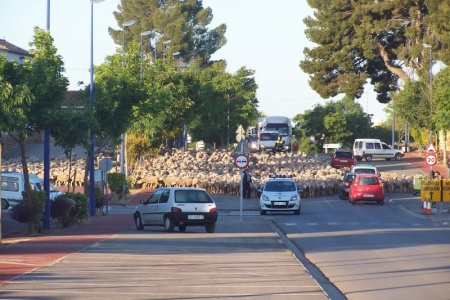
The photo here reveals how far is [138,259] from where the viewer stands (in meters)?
20.2

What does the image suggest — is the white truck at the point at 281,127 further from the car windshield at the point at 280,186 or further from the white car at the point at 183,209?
the white car at the point at 183,209

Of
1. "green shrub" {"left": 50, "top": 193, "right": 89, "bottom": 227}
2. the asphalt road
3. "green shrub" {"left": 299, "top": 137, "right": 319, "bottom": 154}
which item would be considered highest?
"green shrub" {"left": 299, "top": 137, "right": 319, "bottom": 154}

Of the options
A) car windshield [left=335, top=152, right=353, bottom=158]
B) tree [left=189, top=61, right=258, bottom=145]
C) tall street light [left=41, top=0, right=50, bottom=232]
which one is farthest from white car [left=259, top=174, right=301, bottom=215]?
tree [left=189, top=61, right=258, bottom=145]

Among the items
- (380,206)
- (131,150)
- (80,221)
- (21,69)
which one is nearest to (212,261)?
(21,69)

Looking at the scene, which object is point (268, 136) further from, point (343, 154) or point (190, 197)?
point (190, 197)

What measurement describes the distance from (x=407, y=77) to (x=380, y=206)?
36.7m

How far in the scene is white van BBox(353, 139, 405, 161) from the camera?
84688 millimetres

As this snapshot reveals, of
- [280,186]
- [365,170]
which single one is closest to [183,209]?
[280,186]

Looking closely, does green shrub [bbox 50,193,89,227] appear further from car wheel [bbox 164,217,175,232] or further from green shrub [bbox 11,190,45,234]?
car wheel [bbox 164,217,175,232]

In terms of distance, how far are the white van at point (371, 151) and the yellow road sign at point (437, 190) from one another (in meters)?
43.1

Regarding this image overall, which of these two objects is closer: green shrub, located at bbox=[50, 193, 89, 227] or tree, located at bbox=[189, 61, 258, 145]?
green shrub, located at bbox=[50, 193, 89, 227]

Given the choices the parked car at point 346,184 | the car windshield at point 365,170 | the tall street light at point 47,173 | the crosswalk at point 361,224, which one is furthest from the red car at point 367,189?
the tall street light at point 47,173

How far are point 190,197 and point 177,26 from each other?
7385 centimetres

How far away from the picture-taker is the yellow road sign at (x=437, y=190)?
4103 centimetres
